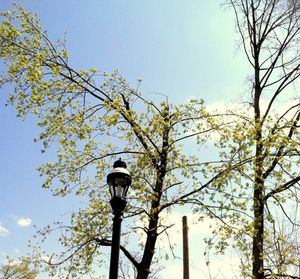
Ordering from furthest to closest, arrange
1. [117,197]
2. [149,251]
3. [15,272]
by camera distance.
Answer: [15,272] → [149,251] → [117,197]

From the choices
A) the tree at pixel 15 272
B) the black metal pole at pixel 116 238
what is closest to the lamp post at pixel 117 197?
the black metal pole at pixel 116 238

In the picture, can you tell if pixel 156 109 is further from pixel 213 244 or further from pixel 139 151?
pixel 213 244

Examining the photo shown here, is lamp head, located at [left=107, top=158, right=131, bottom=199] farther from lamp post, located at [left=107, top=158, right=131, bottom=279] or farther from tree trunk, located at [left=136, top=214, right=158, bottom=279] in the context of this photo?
tree trunk, located at [left=136, top=214, right=158, bottom=279]

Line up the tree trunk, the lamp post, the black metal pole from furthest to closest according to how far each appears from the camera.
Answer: the tree trunk → the lamp post → the black metal pole

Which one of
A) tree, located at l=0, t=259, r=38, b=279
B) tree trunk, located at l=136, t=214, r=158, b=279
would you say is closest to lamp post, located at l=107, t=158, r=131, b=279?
tree trunk, located at l=136, t=214, r=158, b=279

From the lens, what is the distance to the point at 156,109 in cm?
1185

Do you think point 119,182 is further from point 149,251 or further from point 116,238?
point 149,251

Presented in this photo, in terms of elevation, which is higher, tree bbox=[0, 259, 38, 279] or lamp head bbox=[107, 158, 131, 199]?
tree bbox=[0, 259, 38, 279]

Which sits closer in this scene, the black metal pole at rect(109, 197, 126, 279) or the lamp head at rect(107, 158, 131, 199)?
the black metal pole at rect(109, 197, 126, 279)

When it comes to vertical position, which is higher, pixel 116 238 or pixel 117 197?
pixel 117 197

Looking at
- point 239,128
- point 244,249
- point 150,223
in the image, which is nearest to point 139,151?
point 150,223

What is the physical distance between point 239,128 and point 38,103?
531 centimetres

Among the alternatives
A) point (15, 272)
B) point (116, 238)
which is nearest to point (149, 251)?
point (116, 238)

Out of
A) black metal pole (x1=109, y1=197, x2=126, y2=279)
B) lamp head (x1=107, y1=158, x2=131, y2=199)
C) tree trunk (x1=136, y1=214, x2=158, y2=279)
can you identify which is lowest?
black metal pole (x1=109, y1=197, x2=126, y2=279)
